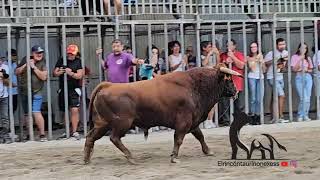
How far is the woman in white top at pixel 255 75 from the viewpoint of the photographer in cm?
1429

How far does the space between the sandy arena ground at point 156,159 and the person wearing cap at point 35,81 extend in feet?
1.82

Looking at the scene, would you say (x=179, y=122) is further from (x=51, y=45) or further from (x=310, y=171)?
(x=51, y=45)

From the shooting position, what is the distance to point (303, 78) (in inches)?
583

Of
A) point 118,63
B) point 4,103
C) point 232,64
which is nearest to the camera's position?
point 118,63

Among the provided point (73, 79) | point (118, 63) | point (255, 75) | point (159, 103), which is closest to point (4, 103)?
point (73, 79)

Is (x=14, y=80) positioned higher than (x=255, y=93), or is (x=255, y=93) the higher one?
(x=14, y=80)

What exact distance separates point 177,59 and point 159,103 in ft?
14.1

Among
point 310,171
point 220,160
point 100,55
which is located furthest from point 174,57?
point 310,171

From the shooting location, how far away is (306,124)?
46.3 feet

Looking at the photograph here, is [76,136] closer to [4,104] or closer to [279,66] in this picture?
[4,104]

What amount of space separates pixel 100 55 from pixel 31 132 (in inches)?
83.6

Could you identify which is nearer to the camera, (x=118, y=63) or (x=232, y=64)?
(x=118, y=63)

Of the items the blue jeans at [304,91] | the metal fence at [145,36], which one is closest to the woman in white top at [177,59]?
the metal fence at [145,36]

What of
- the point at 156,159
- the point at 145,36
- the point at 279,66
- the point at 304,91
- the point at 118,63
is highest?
the point at 145,36
